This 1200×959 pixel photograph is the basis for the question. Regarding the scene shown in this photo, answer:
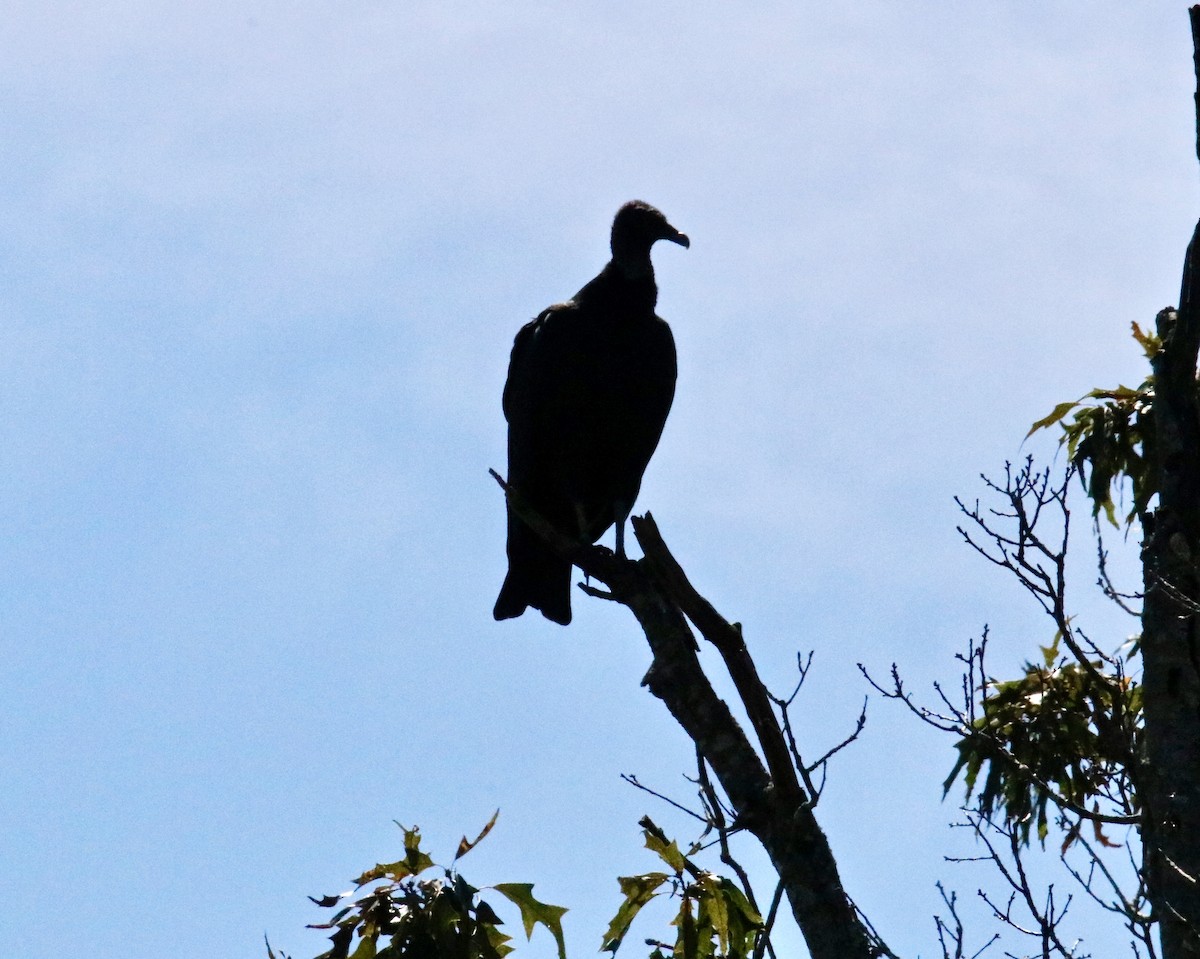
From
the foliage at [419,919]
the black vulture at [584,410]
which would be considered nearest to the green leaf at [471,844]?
the foliage at [419,919]

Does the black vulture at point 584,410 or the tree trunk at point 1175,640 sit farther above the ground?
the black vulture at point 584,410

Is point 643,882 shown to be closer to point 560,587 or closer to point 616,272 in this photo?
point 560,587

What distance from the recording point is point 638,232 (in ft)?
17.7

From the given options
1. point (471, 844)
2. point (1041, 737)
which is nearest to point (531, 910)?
point (471, 844)

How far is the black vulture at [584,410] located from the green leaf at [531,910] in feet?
5.84

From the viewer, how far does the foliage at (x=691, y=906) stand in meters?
3.03

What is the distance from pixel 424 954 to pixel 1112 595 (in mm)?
1622

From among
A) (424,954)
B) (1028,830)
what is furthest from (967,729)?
(1028,830)

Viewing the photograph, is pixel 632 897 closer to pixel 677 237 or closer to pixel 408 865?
pixel 408 865

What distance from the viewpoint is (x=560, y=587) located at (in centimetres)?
526

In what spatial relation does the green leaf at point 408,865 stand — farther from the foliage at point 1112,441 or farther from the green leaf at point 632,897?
the foliage at point 1112,441

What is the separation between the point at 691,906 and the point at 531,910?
0.32 meters

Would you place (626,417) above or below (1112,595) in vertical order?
above

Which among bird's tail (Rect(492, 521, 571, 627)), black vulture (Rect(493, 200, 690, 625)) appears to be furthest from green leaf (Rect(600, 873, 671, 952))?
bird's tail (Rect(492, 521, 571, 627))
